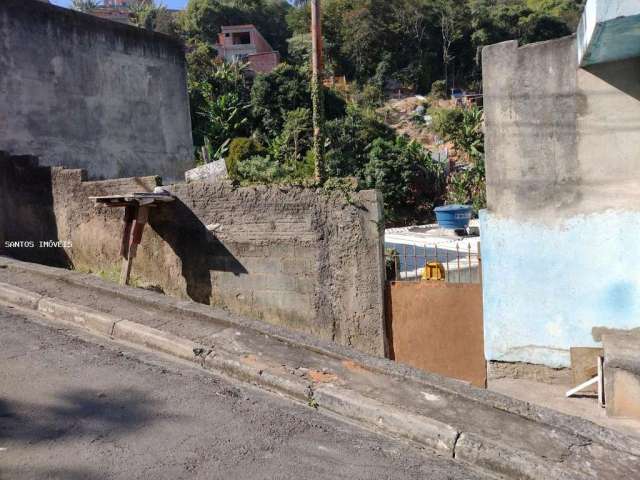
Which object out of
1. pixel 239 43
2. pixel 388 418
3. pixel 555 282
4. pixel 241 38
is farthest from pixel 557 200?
pixel 241 38

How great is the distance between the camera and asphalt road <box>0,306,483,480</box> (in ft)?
8.02

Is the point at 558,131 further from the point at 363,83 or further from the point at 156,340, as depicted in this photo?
the point at 363,83

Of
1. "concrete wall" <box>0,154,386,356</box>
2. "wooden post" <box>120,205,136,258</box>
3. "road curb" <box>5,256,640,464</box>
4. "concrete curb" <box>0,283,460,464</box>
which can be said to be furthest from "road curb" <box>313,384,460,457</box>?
"wooden post" <box>120,205,136,258</box>

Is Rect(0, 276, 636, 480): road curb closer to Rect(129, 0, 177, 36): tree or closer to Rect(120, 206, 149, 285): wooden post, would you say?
Rect(120, 206, 149, 285): wooden post

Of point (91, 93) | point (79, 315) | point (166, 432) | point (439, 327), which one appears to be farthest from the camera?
point (91, 93)

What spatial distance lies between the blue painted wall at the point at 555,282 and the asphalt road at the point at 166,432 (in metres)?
3.69

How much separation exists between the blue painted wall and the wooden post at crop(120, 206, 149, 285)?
4.32 metres

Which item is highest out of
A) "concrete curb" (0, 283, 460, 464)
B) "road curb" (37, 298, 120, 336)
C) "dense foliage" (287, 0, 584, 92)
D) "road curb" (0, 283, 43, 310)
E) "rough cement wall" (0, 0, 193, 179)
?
"dense foliage" (287, 0, 584, 92)

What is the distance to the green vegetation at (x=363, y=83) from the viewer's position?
2806cm

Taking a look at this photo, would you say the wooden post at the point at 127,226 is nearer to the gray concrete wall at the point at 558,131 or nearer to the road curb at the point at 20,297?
the road curb at the point at 20,297

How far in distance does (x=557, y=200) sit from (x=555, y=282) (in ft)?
3.00

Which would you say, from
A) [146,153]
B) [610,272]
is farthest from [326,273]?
[146,153]

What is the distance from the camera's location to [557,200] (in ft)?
19.4

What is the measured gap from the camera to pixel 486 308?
6246mm
